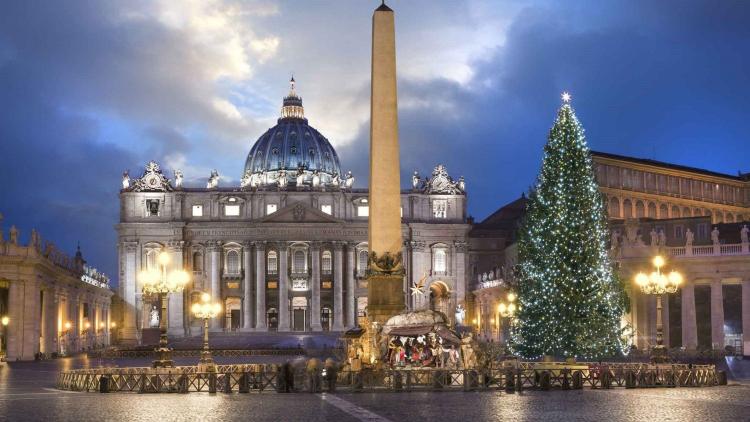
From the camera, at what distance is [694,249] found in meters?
61.5

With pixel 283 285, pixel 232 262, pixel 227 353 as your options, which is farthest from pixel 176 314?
pixel 227 353

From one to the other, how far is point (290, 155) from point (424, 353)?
119250 mm

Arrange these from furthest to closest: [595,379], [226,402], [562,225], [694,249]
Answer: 1. [694,249]
2. [562,225]
3. [595,379]
4. [226,402]

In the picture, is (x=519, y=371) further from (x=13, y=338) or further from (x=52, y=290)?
(x=52, y=290)

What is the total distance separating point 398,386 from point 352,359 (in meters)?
3.77

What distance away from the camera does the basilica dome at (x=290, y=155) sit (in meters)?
149

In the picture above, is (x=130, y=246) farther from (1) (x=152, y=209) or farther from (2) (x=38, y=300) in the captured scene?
(2) (x=38, y=300)

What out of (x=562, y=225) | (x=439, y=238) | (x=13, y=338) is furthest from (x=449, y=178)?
(x=562, y=225)

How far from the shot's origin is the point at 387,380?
1207 inches

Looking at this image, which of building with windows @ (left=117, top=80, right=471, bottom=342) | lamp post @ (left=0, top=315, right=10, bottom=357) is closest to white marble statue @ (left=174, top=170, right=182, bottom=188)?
building with windows @ (left=117, top=80, right=471, bottom=342)

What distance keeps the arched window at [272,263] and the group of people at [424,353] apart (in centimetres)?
8609

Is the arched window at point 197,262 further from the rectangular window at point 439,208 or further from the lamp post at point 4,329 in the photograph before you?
the lamp post at point 4,329

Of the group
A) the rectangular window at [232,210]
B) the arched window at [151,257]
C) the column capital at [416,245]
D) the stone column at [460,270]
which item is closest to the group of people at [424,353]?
the stone column at [460,270]

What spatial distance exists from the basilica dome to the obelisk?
4432 inches
